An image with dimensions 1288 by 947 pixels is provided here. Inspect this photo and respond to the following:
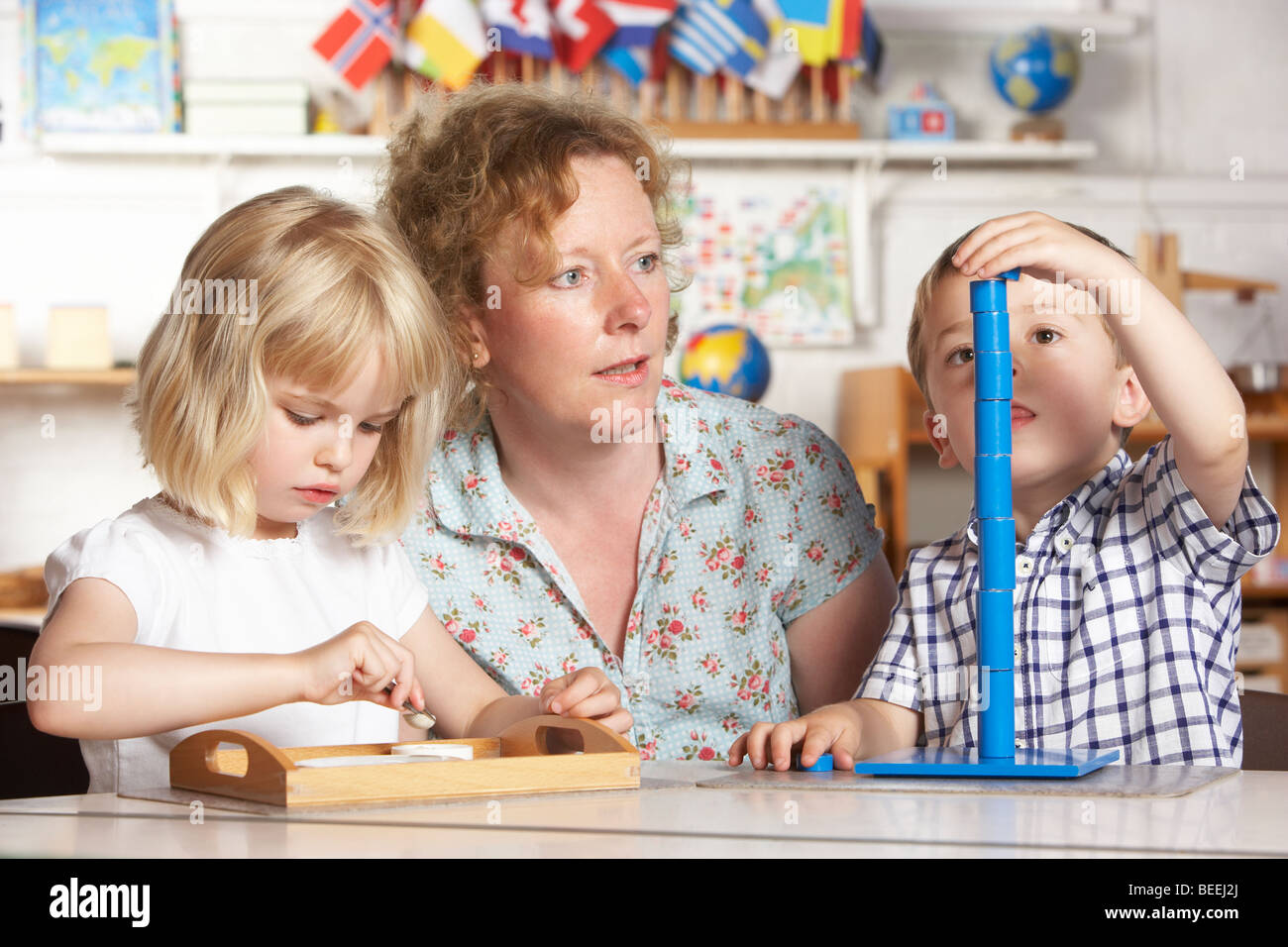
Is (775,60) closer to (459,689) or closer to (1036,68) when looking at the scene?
(1036,68)

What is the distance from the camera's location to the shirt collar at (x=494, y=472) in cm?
145

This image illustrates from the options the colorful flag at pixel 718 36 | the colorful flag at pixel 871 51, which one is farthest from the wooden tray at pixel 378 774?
the colorful flag at pixel 871 51

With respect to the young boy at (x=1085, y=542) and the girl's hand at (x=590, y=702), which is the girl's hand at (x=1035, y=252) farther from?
the girl's hand at (x=590, y=702)

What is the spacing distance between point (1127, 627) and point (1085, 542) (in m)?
0.09

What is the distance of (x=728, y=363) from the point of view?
3484 mm

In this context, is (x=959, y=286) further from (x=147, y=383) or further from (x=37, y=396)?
(x=37, y=396)

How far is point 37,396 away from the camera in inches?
144

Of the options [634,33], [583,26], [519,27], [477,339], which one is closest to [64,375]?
[519,27]

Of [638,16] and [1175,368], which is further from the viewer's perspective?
[638,16]

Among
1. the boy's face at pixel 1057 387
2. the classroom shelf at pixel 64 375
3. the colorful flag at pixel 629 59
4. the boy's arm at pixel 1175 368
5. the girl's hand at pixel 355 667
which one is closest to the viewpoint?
the girl's hand at pixel 355 667

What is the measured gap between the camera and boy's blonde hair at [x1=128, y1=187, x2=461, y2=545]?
3.65 ft

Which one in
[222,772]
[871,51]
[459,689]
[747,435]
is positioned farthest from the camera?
[871,51]

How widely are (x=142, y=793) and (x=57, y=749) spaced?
51 centimetres

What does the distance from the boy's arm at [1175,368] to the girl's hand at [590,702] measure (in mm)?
446
